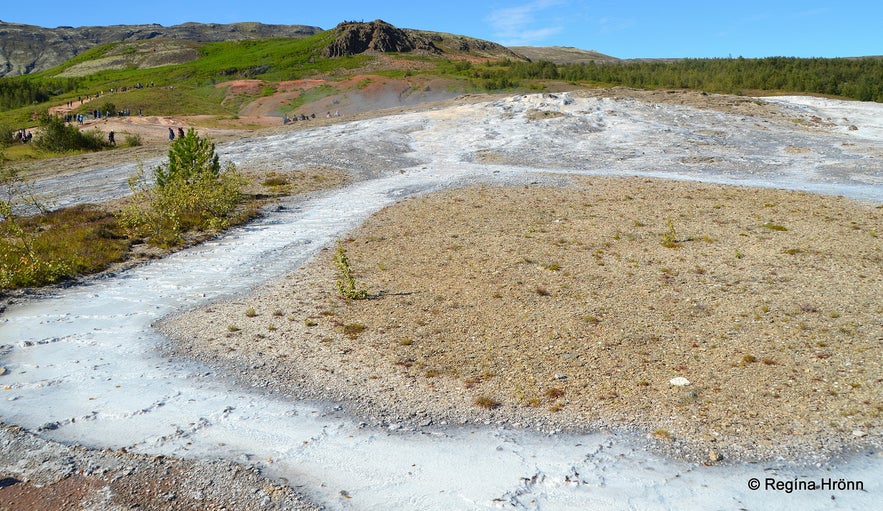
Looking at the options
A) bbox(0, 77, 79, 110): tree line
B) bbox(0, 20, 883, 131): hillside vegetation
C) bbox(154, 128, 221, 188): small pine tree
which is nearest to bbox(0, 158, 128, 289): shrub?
bbox(154, 128, 221, 188): small pine tree

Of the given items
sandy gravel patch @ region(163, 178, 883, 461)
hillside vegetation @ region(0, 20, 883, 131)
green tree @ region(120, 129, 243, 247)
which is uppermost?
hillside vegetation @ region(0, 20, 883, 131)

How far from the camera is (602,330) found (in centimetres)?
871

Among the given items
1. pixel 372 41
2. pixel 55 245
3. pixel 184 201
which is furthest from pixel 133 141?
pixel 372 41

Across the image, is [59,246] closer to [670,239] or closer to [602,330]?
[602,330]

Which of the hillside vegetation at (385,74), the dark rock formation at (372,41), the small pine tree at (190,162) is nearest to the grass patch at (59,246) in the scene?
the small pine tree at (190,162)

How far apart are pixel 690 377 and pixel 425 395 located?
9.91ft

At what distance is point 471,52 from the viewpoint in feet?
295

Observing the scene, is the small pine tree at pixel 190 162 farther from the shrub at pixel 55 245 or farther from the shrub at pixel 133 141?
the shrub at pixel 133 141

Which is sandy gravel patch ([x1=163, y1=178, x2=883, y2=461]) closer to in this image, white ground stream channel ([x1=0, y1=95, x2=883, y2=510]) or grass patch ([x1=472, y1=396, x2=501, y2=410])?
grass patch ([x1=472, y1=396, x2=501, y2=410])

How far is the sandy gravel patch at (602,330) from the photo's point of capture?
6523 millimetres

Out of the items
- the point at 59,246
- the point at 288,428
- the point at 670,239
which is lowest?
the point at 288,428

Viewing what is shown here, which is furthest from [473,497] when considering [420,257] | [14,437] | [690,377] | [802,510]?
[420,257]

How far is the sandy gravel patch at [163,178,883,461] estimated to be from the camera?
21.4ft

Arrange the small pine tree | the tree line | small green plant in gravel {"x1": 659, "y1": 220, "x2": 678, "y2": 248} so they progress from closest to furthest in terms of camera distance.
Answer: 1. small green plant in gravel {"x1": 659, "y1": 220, "x2": 678, "y2": 248}
2. the small pine tree
3. the tree line
